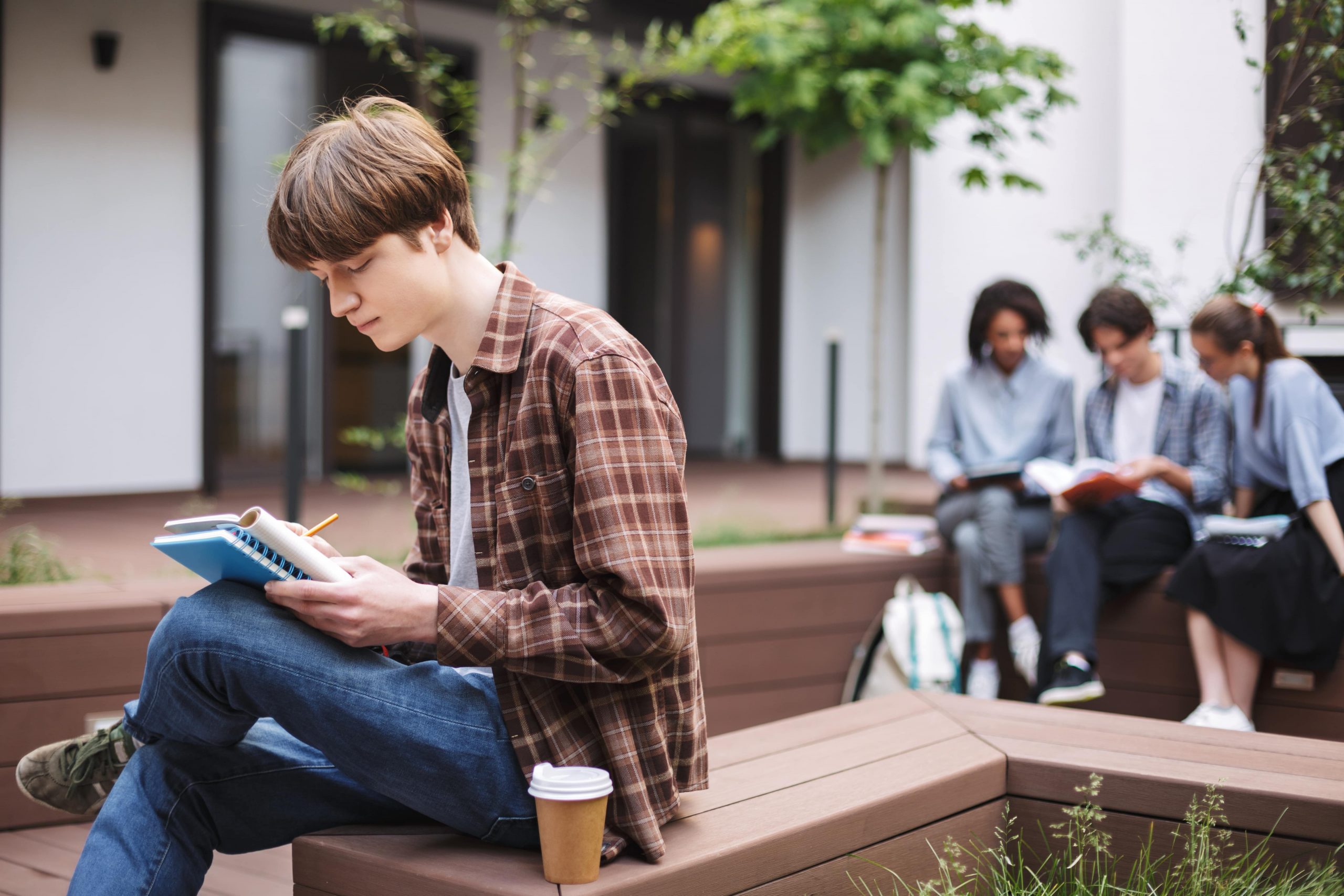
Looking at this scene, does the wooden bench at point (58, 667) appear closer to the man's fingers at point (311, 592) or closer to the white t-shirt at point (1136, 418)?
the man's fingers at point (311, 592)

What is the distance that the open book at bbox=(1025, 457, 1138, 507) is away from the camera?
11.8 feet

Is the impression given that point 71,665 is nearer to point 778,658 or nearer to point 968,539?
point 778,658

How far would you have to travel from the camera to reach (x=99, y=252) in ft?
21.1

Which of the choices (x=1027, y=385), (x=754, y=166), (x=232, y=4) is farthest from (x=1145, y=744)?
(x=754, y=166)

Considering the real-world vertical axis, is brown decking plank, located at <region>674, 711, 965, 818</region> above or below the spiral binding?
below

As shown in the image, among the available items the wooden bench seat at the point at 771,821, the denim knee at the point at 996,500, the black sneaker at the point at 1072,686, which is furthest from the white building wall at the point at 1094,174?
the wooden bench seat at the point at 771,821

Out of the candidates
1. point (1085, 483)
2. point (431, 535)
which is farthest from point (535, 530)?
point (1085, 483)

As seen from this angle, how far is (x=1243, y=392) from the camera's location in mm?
3428

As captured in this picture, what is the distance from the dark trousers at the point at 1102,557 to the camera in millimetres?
3592

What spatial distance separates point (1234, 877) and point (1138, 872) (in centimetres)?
16

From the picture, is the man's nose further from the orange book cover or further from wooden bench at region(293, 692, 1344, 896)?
the orange book cover

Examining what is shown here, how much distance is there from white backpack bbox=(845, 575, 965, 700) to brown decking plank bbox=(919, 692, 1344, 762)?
120cm

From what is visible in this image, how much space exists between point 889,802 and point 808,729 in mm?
499

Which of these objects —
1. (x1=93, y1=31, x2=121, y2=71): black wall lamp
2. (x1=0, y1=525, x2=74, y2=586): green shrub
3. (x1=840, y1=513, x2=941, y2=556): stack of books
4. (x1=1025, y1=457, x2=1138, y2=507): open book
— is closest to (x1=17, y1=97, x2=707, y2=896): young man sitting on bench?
(x1=0, y1=525, x2=74, y2=586): green shrub
